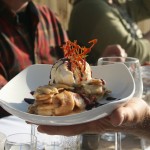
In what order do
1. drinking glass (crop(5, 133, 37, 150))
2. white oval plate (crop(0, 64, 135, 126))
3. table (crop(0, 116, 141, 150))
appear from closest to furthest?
white oval plate (crop(0, 64, 135, 126))
drinking glass (crop(5, 133, 37, 150))
table (crop(0, 116, 141, 150))

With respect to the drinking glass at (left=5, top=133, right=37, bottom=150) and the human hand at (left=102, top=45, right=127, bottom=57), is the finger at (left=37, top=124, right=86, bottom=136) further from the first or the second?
the human hand at (left=102, top=45, right=127, bottom=57)

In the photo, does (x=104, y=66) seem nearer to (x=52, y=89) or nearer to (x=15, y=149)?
(x=52, y=89)

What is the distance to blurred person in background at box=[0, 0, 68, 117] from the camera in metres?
1.82

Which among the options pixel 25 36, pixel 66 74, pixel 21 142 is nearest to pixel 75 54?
pixel 66 74

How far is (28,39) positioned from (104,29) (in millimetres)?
713

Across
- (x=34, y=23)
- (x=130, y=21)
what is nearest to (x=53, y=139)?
(x=34, y=23)

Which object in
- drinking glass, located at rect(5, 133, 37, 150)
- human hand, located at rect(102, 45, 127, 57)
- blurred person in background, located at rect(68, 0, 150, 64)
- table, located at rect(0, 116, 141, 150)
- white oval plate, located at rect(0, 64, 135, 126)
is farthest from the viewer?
blurred person in background, located at rect(68, 0, 150, 64)

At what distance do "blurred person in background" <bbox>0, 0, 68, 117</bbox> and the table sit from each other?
418 millimetres

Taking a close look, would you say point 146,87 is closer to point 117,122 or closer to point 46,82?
point 46,82

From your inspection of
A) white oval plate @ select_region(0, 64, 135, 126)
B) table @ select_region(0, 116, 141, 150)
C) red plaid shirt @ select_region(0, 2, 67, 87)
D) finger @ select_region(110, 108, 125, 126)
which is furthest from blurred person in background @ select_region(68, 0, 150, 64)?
finger @ select_region(110, 108, 125, 126)

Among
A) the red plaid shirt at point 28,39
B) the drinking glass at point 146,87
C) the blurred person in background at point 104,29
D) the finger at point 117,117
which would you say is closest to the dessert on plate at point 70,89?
the finger at point 117,117

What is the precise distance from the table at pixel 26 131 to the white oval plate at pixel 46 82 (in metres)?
0.18

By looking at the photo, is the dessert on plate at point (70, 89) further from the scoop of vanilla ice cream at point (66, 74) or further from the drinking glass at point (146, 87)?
the drinking glass at point (146, 87)

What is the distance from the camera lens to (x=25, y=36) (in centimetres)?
194
